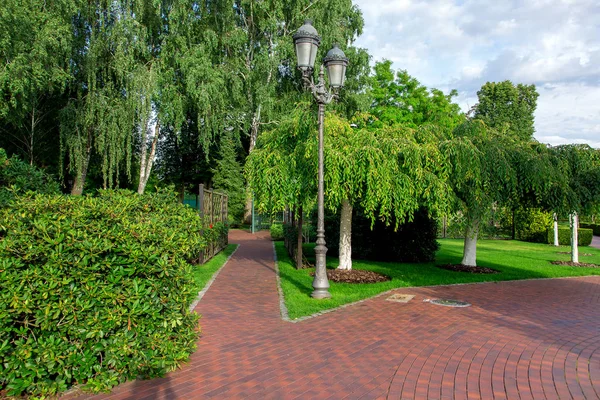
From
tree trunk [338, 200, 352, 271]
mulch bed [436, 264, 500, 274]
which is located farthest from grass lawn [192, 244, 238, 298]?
mulch bed [436, 264, 500, 274]

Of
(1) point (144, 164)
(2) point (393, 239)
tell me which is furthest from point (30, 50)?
(2) point (393, 239)

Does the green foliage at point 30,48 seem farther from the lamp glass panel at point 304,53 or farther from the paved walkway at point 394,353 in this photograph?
the paved walkway at point 394,353

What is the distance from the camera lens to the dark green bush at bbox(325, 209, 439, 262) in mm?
14258

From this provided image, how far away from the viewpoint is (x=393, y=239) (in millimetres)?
14422

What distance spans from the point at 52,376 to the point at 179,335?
1191 millimetres

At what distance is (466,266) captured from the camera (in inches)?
495

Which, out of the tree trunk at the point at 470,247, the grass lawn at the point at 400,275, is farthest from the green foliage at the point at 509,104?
the tree trunk at the point at 470,247

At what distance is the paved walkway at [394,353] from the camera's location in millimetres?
4004

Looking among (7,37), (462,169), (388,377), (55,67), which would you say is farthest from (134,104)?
(388,377)

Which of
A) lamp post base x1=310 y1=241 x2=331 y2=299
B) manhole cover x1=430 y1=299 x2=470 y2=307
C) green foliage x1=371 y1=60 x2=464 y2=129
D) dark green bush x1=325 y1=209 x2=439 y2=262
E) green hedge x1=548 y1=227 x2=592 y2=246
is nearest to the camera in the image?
manhole cover x1=430 y1=299 x2=470 y2=307

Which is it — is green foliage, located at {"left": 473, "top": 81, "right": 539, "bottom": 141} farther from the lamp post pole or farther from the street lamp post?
Result: the lamp post pole

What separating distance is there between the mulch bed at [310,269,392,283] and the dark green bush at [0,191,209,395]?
6017 millimetres

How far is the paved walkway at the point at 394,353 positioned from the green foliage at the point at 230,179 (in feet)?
83.2

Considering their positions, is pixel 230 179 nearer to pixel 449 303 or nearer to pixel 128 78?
pixel 128 78
